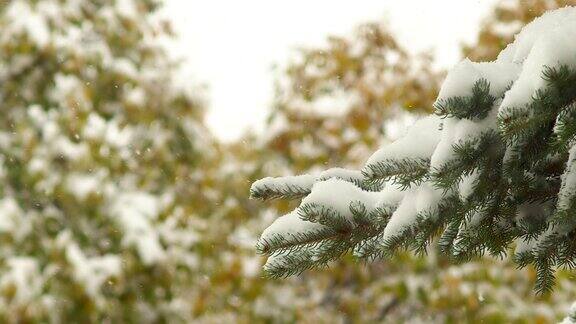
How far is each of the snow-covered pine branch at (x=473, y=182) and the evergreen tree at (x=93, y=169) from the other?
104 inches

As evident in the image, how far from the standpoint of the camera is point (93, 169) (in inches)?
149

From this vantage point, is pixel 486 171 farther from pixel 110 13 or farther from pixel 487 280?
pixel 110 13

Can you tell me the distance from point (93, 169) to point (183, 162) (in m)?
0.66

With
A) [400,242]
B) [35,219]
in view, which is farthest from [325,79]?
[400,242]

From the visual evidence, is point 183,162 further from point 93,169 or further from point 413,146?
point 413,146

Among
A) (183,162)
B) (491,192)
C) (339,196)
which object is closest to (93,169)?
(183,162)

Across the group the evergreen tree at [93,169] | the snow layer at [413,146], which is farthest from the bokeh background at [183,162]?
the snow layer at [413,146]

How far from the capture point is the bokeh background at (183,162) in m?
3.58

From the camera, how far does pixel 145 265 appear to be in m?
3.59

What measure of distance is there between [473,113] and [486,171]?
0.25 feet

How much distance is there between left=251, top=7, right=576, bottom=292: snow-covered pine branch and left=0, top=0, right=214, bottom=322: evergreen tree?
2.64 metres

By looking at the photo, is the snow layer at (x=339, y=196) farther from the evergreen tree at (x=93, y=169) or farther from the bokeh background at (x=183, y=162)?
the evergreen tree at (x=93, y=169)

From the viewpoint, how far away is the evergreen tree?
339 cm

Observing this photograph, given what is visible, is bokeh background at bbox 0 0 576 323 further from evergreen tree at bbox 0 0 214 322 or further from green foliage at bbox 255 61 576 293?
green foliage at bbox 255 61 576 293
